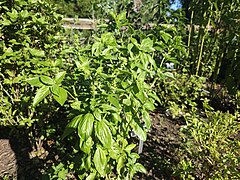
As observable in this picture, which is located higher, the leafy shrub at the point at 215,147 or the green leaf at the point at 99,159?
the green leaf at the point at 99,159

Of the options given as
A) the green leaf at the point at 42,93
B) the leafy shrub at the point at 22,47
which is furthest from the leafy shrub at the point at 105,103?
the leafy shrub at the point at 22,47

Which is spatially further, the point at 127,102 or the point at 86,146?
the point at 127,102

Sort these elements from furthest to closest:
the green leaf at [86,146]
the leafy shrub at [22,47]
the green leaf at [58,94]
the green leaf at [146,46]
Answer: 1. the leafy shrub at [22,47]
2. the green leaf at [146,46]
3. the green leaf at [86,146]
4. the green leaf at [58,94]

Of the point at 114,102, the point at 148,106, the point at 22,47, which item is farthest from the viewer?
the point at 22,47

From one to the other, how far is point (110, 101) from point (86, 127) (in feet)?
0.68

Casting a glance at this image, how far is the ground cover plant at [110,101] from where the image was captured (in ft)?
5.55

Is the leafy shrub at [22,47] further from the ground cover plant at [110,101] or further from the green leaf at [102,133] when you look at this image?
the green leaf at [102,133]

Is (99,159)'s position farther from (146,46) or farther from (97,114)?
(146,46)

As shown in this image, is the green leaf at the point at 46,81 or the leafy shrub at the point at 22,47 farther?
the leafy shrub at the point at 22,47

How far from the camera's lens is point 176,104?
4348 mm

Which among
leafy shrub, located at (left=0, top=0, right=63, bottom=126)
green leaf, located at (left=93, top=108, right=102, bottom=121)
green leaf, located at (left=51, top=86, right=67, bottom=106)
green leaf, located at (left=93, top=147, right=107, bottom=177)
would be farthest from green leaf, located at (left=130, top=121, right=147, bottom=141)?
leafy shrub, located at (left=0, top=0, right=63, bottom=126)

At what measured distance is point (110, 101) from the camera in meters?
1.54

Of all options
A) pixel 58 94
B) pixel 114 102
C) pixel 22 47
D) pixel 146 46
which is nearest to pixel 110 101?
pixel 114 102

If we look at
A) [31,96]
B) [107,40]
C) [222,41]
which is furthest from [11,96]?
[222,41]
